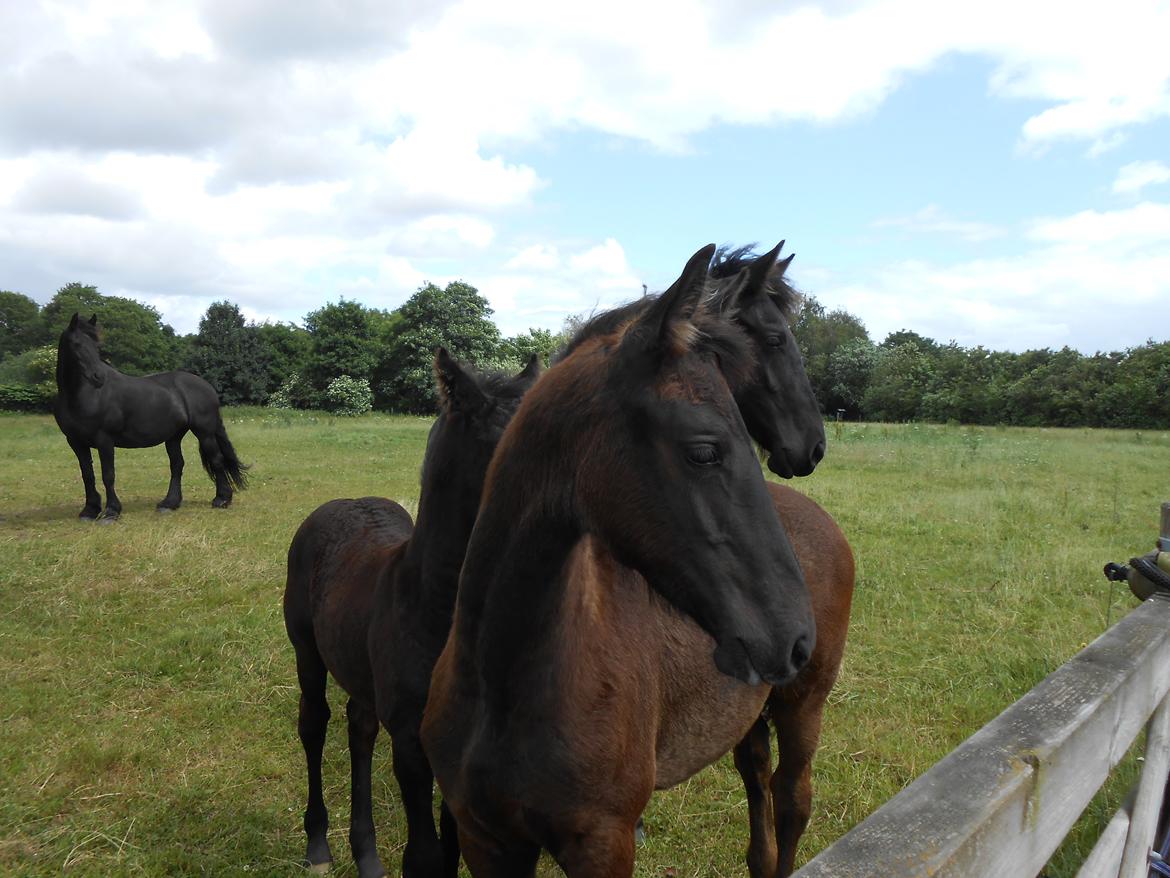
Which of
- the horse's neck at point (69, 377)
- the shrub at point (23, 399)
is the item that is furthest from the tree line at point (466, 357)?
the horse's neck at point (69, 377)

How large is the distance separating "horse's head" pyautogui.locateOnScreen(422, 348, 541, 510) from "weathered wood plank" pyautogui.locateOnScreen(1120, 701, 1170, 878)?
2391mm

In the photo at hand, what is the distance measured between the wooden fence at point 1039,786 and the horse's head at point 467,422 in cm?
200

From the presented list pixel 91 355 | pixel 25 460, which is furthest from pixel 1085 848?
pixel 25 460

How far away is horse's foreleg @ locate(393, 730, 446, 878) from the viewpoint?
2879 mm

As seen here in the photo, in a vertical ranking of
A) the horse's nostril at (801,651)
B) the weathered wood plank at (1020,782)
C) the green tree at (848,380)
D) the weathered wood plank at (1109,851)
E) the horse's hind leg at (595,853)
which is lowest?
the horse's hind leg at (595,853)

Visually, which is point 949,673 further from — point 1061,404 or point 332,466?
point 1061,404

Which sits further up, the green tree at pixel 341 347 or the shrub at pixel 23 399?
the green tree at pixel 341 347

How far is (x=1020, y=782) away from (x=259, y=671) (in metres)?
5.56

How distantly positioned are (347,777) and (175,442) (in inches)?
387

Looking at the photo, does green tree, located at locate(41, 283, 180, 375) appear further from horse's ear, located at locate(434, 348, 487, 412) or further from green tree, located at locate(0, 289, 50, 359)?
horse's ear, located at locate(434, 348, 487, 412)

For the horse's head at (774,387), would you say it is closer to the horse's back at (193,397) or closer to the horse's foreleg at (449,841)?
the horse's foreleg at (449,841)

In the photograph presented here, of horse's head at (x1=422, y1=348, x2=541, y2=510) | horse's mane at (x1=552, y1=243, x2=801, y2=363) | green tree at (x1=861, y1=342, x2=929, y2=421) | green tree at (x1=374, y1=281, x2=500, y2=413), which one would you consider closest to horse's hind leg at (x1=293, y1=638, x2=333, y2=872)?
horse's head at (x1=422, y1=348, x2=541, y2=510)

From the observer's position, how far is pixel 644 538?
5.62 ft

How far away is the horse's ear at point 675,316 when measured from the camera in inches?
66.8
